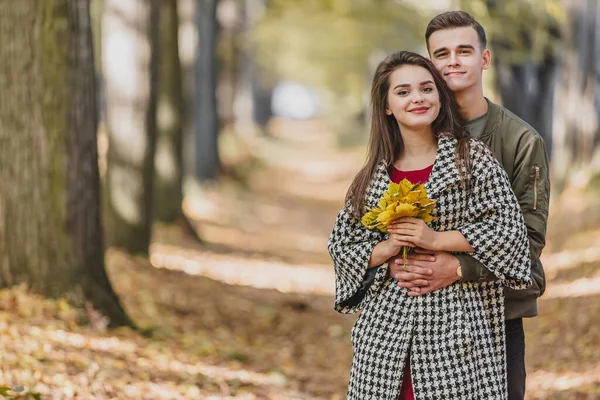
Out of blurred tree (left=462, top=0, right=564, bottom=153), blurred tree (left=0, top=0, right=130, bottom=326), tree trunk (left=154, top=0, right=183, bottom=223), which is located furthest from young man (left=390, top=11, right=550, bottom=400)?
tree trunk (left=154, top=0, right=183, bottom=223)

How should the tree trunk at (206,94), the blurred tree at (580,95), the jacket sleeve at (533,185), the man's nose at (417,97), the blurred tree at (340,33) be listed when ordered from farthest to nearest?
the tree trunk at (206,94), the blurred tree at (580,95), the blurred tree at (340,33), the jacket sleeve at (533,185), the man's nose at (417,97)

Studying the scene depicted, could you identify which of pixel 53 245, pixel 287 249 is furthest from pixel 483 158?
pixel 287 249

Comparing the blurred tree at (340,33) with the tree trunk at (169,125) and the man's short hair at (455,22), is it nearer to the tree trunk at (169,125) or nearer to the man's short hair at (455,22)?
the tree trunk at (169,125)

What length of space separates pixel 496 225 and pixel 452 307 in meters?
0.38

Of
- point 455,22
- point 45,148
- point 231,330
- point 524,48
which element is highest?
point 524,48

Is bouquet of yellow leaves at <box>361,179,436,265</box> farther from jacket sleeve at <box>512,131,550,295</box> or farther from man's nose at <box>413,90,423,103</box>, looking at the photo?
jacket sleeve at <box>512,131,550,295</box>

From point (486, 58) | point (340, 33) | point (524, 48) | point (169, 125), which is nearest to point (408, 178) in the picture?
A: point (486, 58)

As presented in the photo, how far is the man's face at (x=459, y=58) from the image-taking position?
370 cm

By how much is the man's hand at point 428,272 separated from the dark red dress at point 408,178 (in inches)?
12.1

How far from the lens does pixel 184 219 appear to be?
13.0m

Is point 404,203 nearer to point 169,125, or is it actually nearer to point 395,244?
point 395,244

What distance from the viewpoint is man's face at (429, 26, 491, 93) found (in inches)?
146

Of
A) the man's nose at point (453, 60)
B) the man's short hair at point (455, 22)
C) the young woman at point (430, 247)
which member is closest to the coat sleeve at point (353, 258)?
the young woman at point (430, 247)

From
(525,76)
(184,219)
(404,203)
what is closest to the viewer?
(404,203)
